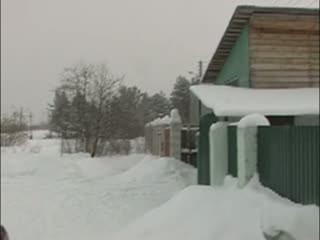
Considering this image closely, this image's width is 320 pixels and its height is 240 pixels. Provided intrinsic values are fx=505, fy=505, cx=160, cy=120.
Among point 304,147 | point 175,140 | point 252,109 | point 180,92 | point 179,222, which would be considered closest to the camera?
point 304,147

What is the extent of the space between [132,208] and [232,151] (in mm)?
1894

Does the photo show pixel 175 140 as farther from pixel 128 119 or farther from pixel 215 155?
pixel 215 155

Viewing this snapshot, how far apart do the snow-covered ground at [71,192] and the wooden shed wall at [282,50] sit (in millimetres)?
2789

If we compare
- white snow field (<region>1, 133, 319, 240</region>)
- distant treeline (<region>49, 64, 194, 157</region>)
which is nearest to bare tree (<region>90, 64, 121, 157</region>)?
distant treeline (<region>49, 64, 194, 157</region>)

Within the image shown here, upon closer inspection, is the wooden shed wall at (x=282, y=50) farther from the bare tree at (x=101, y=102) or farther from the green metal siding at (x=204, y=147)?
the bare tree at (x=101, y=102)

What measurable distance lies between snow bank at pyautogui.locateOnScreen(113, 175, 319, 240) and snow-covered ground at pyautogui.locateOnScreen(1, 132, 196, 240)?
2.27 feet

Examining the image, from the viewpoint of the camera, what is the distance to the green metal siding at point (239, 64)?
9766 mm

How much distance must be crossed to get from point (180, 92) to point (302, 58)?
51.9ft

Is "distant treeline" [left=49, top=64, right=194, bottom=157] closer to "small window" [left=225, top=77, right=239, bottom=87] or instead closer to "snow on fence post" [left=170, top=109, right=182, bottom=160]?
"snow on fence post" [left=170, top=109, right=182, bottom=160]

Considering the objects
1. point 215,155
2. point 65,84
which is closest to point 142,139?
point 65,84

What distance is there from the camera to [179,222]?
5.59 m

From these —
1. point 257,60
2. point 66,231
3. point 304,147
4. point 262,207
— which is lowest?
point 66,231

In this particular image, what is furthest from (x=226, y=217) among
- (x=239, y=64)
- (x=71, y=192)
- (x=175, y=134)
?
(x=175, y=134)

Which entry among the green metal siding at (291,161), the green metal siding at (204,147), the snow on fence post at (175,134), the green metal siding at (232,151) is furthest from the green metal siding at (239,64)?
the green metal siding at (291,161)
